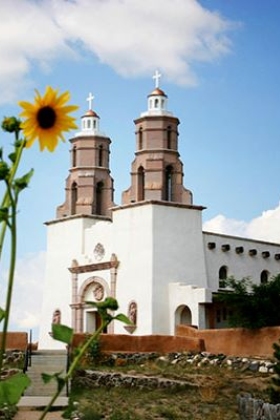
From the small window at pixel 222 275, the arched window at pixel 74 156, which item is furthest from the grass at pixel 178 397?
the arched window at pixel 74 156

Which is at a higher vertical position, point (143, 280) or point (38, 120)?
point (143, 280)

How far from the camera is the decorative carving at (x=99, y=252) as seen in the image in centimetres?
3838

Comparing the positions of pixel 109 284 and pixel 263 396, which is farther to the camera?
pixel 109 284

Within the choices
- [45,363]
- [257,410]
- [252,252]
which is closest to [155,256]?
[252,252]

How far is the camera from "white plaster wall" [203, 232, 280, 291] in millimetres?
37344

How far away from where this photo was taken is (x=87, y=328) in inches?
1502

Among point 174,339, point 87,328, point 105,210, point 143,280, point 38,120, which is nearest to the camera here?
point 38,120

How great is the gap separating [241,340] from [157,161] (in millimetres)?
10501

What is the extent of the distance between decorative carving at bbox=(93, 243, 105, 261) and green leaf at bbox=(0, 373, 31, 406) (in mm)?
34686

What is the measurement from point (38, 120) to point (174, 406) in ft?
60.9

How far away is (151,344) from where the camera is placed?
30.9 meters

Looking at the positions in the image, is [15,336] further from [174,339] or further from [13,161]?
[13,161]

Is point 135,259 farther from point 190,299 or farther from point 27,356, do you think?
point 27,356

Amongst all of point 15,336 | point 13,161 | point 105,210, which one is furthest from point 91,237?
point 13,161
